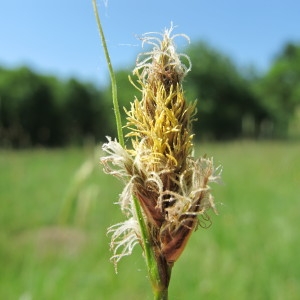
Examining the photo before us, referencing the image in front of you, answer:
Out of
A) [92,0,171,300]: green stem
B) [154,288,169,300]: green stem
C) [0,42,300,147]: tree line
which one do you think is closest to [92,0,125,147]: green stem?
[92,0,171,300]: green stem

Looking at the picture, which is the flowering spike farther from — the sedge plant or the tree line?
the tree line

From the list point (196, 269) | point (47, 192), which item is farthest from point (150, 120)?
point (47, 192)

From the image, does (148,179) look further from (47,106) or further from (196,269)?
(47,106)

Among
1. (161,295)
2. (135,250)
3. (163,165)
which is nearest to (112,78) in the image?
(163,165)

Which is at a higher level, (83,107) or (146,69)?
(146,69)

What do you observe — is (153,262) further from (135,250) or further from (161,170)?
(135,250)

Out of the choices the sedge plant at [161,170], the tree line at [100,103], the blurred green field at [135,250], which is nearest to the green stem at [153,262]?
the sedge plant at [161,170]
